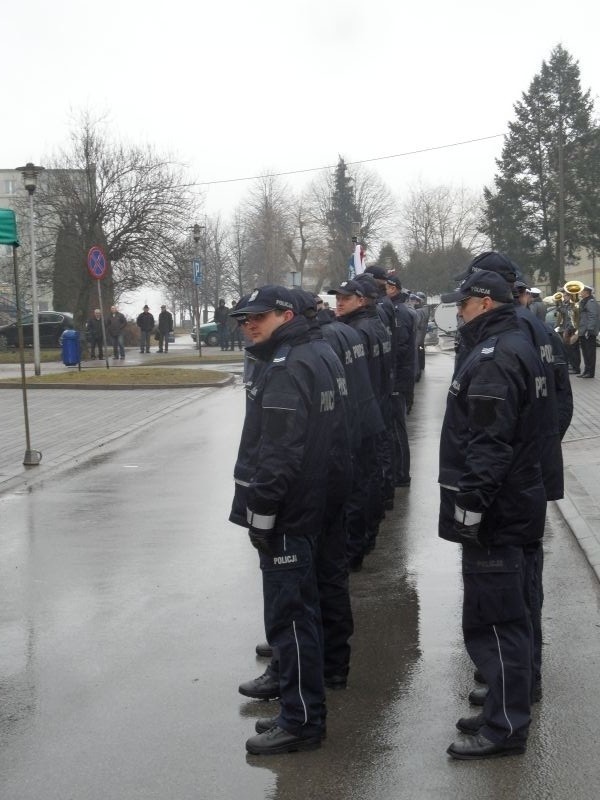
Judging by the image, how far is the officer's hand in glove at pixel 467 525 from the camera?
427 centimetres

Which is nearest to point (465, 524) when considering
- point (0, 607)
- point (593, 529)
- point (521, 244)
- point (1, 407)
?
point (0, 607)

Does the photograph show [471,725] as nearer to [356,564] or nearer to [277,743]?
[277,743]

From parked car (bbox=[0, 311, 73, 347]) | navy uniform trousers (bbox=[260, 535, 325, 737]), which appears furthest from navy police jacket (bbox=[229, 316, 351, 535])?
parked car (bbox=[0, 311, 73, 347])

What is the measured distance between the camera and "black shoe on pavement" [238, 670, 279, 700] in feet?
16.6

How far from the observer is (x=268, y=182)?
3659 inches

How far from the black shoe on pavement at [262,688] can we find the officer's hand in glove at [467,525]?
127 centimetres

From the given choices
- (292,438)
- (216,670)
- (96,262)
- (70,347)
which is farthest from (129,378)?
(292,438)

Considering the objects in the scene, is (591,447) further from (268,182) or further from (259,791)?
(268,182)

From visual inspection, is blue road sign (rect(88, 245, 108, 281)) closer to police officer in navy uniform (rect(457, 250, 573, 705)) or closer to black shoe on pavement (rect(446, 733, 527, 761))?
police officer in navy uniform (rect(457, 250, 573, 705))

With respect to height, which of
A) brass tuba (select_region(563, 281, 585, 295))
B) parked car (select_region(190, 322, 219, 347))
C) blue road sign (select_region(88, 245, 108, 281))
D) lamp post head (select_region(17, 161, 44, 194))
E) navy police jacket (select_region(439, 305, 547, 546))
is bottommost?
parked car (select_region(190, 322, 219, 347))

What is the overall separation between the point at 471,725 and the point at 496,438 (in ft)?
3.89

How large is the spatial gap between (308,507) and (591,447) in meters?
8.98

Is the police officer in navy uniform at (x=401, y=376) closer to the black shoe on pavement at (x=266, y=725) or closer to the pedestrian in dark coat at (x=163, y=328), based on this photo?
the black shoe on pavement at (x=266, y=725)

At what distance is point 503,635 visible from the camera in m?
4.40
